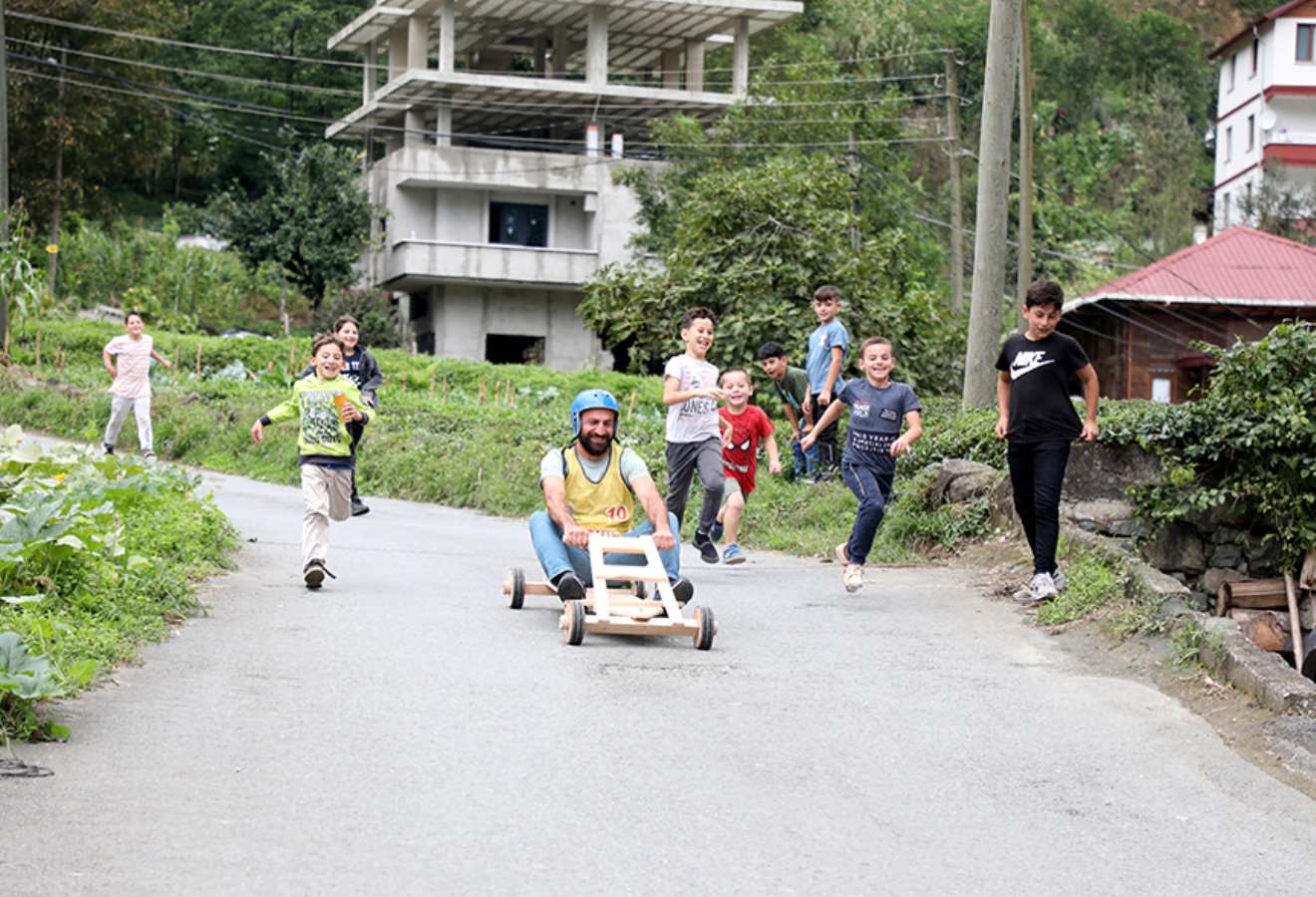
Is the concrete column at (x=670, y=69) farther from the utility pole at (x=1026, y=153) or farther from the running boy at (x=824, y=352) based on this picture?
the running boy at (x=824, y=352)

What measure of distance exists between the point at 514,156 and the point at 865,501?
44.5 meters

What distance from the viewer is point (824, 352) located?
17141 millimetres

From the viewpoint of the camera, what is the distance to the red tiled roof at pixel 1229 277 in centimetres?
4491

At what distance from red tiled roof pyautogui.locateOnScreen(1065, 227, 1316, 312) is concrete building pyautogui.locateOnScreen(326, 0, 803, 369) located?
1514cm

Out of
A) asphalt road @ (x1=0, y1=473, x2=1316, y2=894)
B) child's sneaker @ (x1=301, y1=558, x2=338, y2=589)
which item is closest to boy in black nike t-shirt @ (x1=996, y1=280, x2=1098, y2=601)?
asphalt road @ (x1=0, y1=473, x2=1316, y2=894)

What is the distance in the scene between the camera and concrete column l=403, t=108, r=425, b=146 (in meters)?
56.0

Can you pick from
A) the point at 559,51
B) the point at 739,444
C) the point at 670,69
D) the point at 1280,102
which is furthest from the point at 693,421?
the point at 1280,102

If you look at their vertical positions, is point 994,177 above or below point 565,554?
above

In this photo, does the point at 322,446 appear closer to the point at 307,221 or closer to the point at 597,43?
the point at 307,221

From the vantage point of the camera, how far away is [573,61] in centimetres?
6234

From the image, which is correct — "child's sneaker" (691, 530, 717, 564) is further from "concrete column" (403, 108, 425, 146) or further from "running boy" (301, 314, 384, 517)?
"concrete column" (403, 108, 425, 146)

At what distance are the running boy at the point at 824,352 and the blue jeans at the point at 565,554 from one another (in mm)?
4853

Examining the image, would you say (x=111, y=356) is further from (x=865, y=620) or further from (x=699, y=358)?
(x=865, y=620)


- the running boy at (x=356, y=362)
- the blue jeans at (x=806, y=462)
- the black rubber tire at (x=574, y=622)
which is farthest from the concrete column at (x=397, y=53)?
the black rubber tire at (x=574, y=622)
